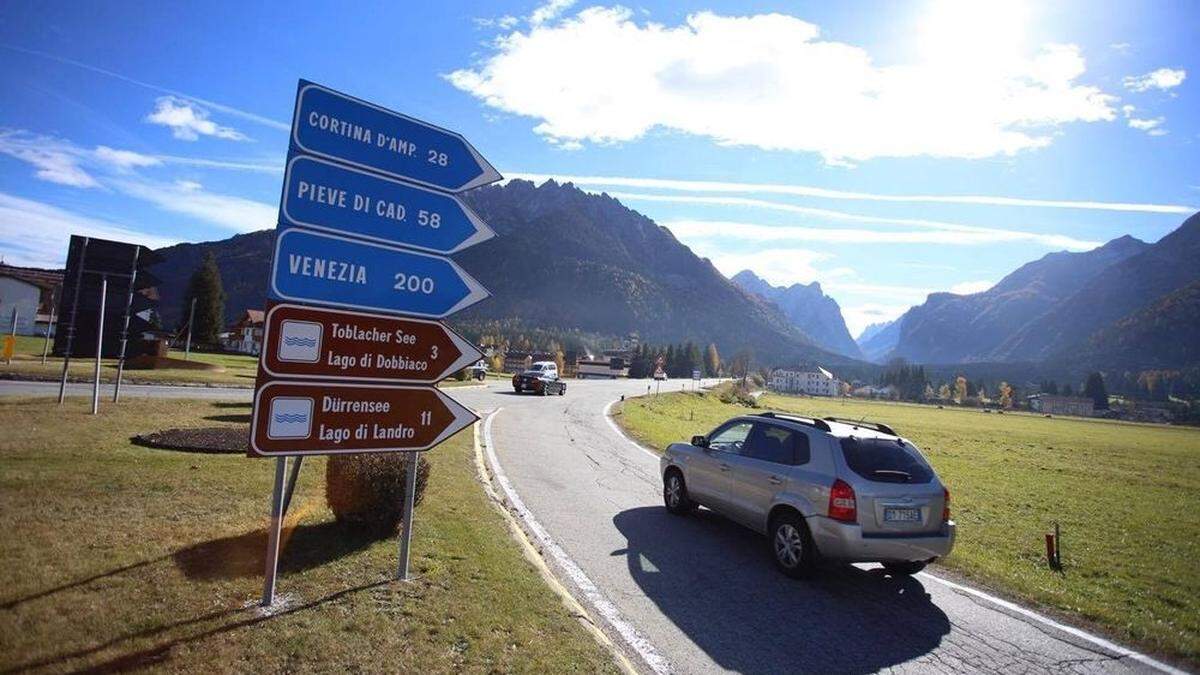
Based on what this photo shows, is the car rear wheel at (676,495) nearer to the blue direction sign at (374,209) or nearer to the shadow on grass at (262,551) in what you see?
the shadow on grass at (262,551)

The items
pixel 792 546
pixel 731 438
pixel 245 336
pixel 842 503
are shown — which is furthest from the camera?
pixel 245 336

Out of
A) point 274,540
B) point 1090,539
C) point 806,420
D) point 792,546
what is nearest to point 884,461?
point 806,420

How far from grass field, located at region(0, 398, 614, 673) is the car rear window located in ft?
12.4

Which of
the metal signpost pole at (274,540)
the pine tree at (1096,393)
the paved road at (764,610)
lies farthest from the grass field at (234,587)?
the pine tree at (1096,393)

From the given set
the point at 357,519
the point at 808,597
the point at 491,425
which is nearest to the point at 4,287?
the point at 491,425

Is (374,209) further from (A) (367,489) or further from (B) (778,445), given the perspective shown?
(B) (778,445)

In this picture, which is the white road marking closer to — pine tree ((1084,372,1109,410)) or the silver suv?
the silver suv

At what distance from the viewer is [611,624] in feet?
18.0

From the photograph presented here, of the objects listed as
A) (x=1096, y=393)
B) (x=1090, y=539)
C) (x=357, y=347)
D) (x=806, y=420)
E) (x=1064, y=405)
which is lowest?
(x=1090, y=539)

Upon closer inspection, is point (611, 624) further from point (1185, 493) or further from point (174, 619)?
point (1185, 493)

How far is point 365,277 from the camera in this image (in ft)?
18.2

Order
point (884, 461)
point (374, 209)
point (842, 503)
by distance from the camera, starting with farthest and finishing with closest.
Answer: point (884, 461) → point (842, 503) → point (374, 209)

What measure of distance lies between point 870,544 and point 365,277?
592cm

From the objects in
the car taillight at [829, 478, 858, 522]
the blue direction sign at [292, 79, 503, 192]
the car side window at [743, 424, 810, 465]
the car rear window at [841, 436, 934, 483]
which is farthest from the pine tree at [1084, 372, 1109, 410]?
the blue direction sign at [292, 79, 503, 192]
